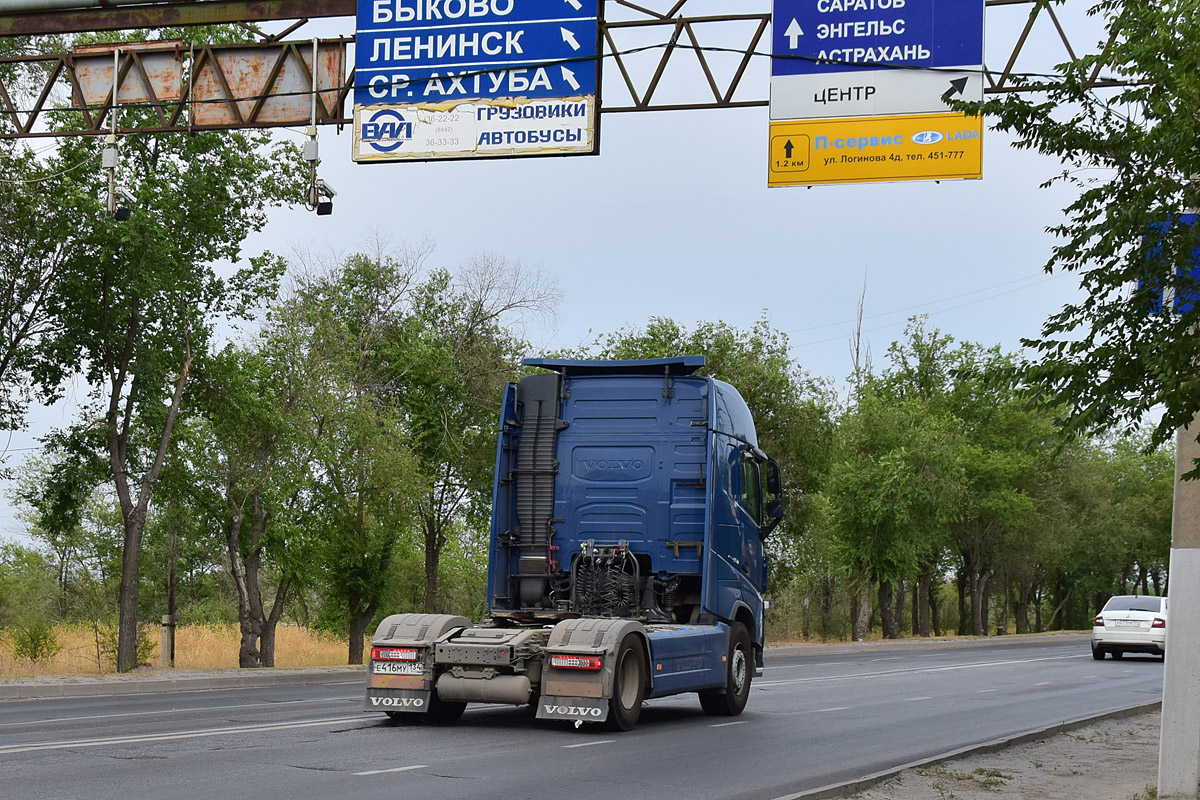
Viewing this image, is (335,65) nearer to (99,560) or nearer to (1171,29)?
(1171,29)

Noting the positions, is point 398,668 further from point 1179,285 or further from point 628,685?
point 1179,285

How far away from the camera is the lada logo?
14.9 meters

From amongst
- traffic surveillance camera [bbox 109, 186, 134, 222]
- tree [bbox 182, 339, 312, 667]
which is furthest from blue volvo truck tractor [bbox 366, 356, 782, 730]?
tree [bbox 182, 339, 312, 667]

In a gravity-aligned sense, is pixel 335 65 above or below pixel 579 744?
above

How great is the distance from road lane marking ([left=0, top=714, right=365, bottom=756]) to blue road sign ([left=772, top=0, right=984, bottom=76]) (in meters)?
8.58

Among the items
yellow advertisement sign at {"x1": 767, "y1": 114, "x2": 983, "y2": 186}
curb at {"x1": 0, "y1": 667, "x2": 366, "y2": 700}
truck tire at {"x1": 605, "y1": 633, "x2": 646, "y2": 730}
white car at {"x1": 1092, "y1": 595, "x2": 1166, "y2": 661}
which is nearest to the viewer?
truck tire at {"x1": 605, "y1": 633, "x2": 646, "y2": 730}

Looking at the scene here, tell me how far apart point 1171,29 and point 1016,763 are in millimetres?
6705

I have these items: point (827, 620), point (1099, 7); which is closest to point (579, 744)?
point (1099, 7)

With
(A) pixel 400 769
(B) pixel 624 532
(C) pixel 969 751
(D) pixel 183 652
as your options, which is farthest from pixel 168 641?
(C) pixel 969 751

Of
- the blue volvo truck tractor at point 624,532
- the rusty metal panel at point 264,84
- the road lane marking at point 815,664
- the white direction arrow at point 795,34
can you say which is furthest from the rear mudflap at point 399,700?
the road lane marking at point 815,664

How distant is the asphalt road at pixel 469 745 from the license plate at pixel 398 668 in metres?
0.54

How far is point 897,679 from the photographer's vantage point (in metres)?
24.8

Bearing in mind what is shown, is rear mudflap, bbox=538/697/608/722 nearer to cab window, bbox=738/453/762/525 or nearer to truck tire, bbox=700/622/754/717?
truck tire, bbox=700/622/754/717

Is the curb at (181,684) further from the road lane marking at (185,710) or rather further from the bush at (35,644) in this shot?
the bush at (35,644)
